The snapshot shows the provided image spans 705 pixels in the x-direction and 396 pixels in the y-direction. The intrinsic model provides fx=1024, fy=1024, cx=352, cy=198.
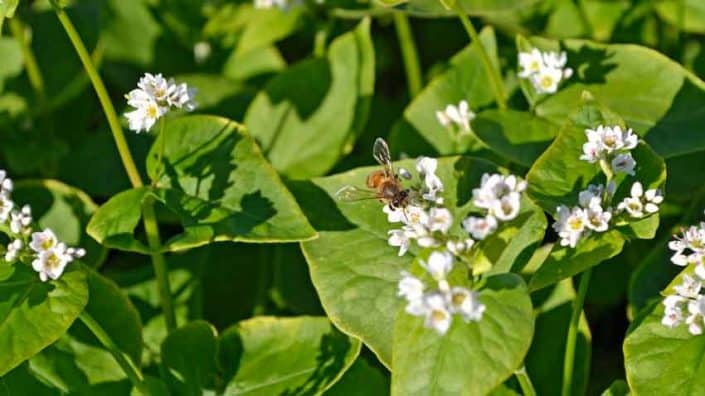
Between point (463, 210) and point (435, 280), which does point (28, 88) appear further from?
point (435, 280)

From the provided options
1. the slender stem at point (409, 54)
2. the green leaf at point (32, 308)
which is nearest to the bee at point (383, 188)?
the green leaf at point (32, 308)

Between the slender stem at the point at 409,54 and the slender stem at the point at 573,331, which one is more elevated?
the slender stem at the point at 409,54

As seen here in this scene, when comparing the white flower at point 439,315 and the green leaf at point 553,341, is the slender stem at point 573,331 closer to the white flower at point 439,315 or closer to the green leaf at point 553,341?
the green leaf at point 553,341

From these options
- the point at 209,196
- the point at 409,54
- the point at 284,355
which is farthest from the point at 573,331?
the point at 409,54

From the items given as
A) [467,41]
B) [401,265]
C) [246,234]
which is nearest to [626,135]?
[401,265]

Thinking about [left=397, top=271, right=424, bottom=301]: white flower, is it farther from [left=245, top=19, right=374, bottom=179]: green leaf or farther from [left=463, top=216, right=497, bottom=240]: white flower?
[left=245, top=19, right=374, bottom=179]: green leaf

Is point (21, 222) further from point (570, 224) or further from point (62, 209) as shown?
point (570, 224)
